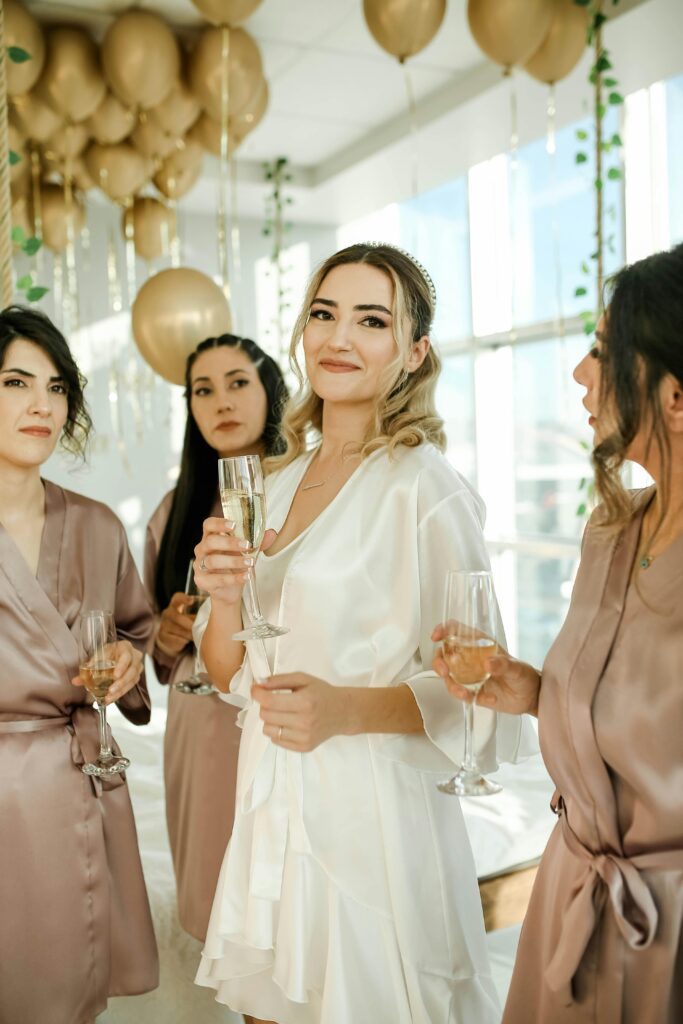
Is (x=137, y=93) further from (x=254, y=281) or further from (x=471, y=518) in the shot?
(x=254, y=281)

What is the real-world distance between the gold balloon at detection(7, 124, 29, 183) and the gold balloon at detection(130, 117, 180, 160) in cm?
49

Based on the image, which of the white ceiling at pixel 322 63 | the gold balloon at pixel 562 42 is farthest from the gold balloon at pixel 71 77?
the gold balloon at pixel 562 42

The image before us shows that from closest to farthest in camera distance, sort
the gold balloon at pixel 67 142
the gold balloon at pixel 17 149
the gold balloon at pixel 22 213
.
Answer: the gold balloon at pixel 17 149 < the gold balloon at pixel 67 142 < the gold balloon at pixel 22 213

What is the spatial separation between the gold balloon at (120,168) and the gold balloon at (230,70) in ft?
2.41

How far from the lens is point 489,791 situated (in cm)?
134

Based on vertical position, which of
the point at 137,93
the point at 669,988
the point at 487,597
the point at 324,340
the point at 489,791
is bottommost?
the point at 669,988

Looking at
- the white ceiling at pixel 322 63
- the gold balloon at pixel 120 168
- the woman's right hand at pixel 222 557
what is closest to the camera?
the woman's right hand at pixel 222 557

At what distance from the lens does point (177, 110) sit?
3977 mm

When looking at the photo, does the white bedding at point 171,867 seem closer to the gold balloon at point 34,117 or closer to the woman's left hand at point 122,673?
the woman's left hand at point 122,673

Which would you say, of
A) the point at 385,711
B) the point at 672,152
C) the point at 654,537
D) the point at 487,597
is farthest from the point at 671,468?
the point at 672,152

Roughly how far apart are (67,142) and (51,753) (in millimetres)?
3105

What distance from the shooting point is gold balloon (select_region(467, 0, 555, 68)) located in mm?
3000

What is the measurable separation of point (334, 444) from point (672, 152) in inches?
152

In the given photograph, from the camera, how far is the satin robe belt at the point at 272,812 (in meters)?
1.62
